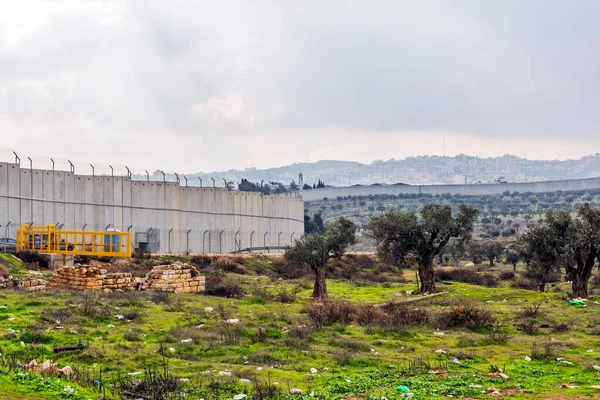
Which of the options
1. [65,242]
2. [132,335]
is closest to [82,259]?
[65,242]

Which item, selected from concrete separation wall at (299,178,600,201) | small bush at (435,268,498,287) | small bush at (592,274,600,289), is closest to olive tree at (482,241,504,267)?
small bush at (435,268,498,287)

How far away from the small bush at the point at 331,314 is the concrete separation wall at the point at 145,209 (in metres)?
31.4

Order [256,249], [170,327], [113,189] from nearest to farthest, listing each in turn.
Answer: [170,327], [113,189], [256,249]

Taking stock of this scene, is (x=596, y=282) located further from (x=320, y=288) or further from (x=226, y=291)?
(x=226, y=291)

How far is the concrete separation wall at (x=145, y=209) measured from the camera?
175 ft

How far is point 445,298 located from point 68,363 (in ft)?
75.1

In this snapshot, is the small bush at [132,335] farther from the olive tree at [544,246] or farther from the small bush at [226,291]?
the olive tree at [544,246]

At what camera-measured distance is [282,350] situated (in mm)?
19203

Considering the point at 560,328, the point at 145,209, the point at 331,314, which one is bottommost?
Result: the point at 560,328

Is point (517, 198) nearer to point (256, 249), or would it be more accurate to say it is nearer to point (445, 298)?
point (256, 249)

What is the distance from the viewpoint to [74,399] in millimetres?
12961

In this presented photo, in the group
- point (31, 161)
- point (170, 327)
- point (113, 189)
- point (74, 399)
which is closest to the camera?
point (74, 399)

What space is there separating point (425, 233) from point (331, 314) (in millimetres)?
16845

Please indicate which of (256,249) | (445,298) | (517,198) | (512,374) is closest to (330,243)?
(445,298)
